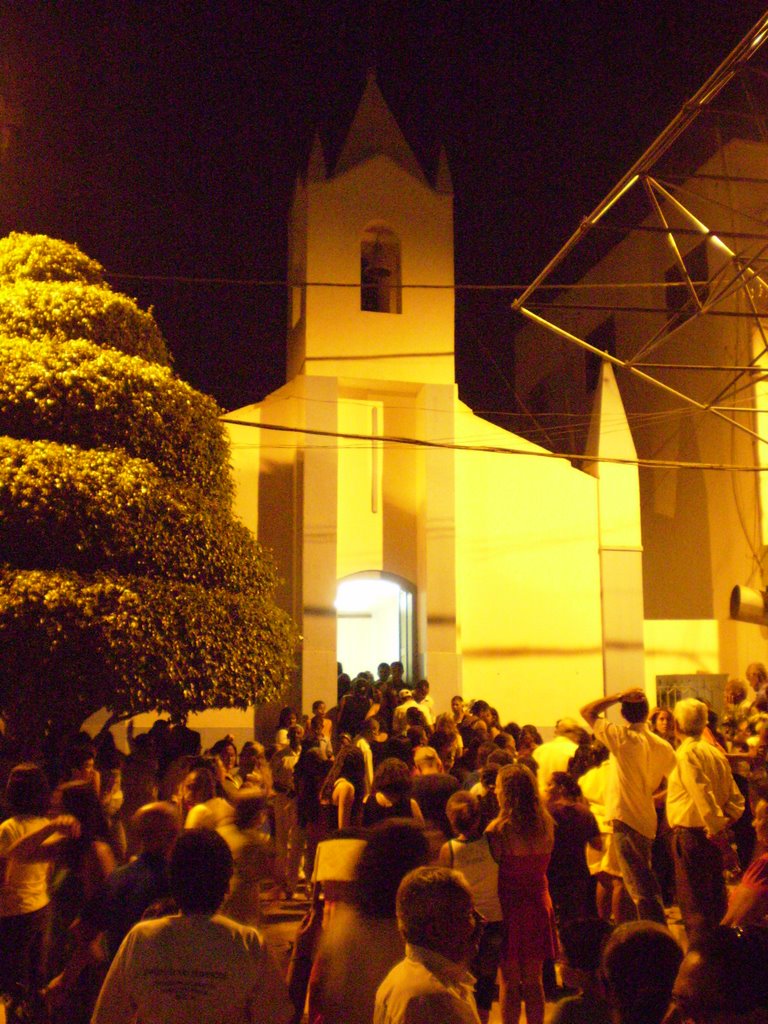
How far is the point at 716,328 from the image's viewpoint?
73.2ft

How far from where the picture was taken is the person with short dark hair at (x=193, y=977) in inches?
134

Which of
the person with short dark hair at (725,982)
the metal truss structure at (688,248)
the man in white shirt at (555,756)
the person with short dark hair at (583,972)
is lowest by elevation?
the person with short dark hair at (583,972)

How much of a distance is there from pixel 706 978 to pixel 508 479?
17591 millimetres

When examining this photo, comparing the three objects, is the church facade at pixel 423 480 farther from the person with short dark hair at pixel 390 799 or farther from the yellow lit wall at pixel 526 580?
the person with short dark hair at pixel 390 799

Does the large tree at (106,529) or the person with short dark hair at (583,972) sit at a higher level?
the large tree at (106,529)

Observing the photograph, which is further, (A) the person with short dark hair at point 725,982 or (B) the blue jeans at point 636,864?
(B) the blue jeans at point 636,864

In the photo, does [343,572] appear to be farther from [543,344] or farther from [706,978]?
[706,978]

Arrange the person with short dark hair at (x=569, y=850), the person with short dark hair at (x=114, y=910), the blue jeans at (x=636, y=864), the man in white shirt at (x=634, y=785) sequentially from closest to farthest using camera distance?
the person with short dark hair at (x=114, y=910)
the person with short dark hair at (x=569, y=850)
the blue jeans at (x=636, y=864)
the man in white shirt at (x=634, y=785)

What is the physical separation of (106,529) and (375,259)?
33.9ft

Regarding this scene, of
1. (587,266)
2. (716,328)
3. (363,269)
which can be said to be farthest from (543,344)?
(363,269)

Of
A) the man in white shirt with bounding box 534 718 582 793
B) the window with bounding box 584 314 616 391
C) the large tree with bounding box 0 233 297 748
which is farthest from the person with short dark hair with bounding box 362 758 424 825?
the window with bounding box 584 314 616 391

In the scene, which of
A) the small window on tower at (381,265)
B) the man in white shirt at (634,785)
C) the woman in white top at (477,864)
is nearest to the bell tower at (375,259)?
the small window on tower at (381,265)

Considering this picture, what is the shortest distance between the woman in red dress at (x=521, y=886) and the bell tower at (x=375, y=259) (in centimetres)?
1402

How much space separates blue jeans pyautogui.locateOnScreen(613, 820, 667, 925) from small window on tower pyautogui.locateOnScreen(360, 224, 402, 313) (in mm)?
14257
